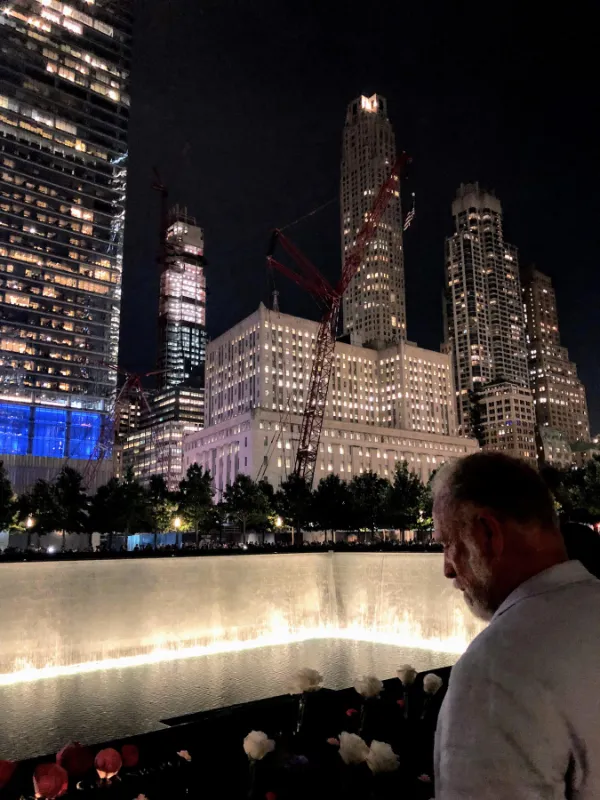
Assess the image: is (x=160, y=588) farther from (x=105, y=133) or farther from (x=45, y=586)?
(x=105, y=133)

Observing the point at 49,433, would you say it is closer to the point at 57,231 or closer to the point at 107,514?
the point at 57,231

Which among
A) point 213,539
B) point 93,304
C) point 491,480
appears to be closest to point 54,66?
point 93,304

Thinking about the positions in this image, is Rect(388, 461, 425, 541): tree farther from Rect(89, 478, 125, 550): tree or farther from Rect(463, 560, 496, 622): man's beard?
Rect(463, 560, 496, 622): man's beard

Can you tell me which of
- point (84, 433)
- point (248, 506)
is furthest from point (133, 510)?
point (84, 433)

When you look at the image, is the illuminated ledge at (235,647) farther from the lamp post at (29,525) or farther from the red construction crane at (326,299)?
the red construction crane at (326,299)

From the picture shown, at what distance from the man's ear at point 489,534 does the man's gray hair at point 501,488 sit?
4 centimetres

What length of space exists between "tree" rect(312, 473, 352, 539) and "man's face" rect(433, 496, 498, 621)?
8609cm

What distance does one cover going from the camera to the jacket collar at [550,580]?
8.32ft

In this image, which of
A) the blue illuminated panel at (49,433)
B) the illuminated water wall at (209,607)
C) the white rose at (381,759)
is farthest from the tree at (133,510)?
the white rose at (381,759)

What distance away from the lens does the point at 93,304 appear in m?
126

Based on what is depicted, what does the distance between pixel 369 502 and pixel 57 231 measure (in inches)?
3150

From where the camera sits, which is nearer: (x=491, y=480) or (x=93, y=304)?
(x=491, y=480)

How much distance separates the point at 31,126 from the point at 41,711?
127 meters

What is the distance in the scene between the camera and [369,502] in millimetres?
99000
